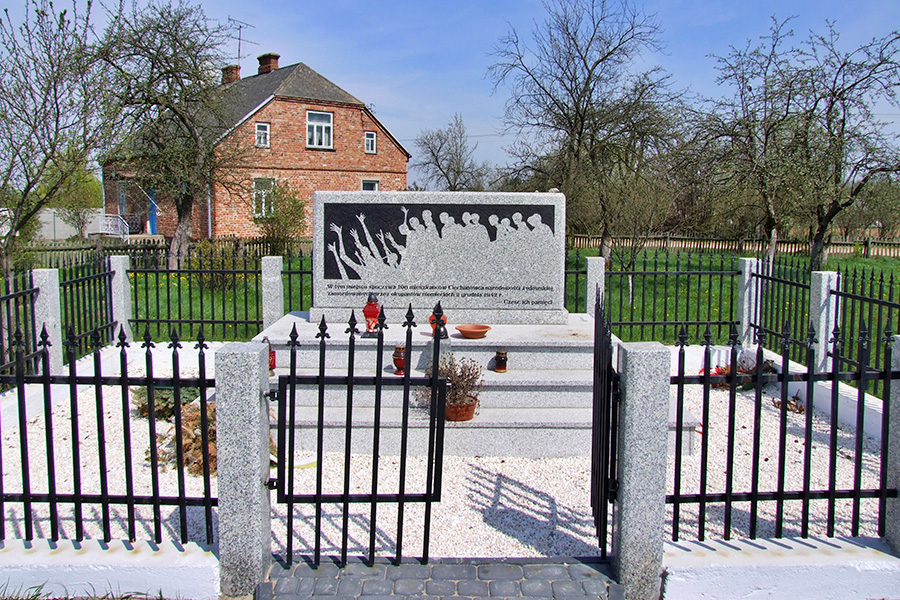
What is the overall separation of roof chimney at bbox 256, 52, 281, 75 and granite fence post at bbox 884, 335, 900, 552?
113ft

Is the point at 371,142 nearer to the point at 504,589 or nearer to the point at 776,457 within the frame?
the point at 776,457

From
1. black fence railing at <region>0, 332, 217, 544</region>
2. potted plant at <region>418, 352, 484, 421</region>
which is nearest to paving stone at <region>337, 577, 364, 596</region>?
black fence railing at <region>0, 332, 217, 544</region>

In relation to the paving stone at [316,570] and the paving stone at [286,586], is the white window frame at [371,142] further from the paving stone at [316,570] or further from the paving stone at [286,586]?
the paving stone at [286,586]

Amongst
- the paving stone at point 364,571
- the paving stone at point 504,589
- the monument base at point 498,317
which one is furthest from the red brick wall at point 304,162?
the paving stone at point 504,589

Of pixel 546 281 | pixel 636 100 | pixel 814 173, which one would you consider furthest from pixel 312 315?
pixel 636 100

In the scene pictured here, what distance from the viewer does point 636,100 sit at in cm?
1792

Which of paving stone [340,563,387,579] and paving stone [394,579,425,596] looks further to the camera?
paving stone [340,563,387,579]

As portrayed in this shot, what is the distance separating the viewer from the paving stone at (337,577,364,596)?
11.7 ft

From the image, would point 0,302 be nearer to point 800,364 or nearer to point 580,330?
point 580,330

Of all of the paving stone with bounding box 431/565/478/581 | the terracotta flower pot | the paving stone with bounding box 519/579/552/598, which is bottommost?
the paving stone with bounding box 519/579/552/598

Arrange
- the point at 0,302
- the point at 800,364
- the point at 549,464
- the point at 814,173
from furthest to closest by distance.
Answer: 1. the point at 814,173
2. the point at 800,364
3. the point at 0,302
4. the point at 549,464

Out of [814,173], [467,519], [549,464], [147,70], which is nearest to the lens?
[467,519]

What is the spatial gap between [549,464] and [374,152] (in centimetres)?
2882

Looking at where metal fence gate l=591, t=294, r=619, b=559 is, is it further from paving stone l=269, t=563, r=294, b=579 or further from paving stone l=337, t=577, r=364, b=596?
paving stone l=269, t=563, r=294, b=579
